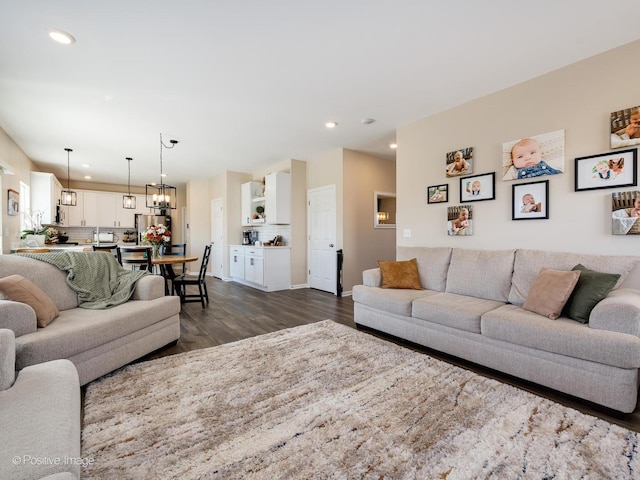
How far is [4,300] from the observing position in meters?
2.08

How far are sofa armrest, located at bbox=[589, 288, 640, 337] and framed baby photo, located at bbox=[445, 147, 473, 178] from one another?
201 cm

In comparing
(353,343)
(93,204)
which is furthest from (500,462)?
(93,204)

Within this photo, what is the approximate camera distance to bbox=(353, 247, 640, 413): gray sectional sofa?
6.15ft

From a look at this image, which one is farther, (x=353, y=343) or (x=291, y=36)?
(x=353, y=343)

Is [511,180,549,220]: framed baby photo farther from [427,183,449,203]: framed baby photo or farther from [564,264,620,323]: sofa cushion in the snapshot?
[564,264,620,323]: sofa cushion

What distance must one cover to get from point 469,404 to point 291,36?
3027 mm

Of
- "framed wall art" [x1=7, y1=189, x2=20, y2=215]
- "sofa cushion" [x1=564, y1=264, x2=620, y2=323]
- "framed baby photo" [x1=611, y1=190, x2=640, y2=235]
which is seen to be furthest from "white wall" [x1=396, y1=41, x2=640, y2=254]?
"framed wall art" [x1=7, y1=189, x2=20, y2=215]

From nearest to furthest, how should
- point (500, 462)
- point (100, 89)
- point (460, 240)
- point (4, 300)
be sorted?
1. point (500, 462)
2. point (4, 300)
3. point (100, 89)
4. point (460, 240)

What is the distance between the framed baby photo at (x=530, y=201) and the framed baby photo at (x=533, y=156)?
10 centimetres

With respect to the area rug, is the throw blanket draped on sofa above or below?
above

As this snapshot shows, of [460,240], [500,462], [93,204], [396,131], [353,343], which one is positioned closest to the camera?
[500,462]

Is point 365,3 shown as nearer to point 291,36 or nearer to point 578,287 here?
point 291,36

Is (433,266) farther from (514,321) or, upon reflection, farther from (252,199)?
(252,199)

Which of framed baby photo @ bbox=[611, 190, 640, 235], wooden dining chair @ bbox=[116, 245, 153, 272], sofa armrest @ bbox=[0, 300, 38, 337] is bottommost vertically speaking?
sofa armrest @ bbox=[0, 300, 38, 337]
